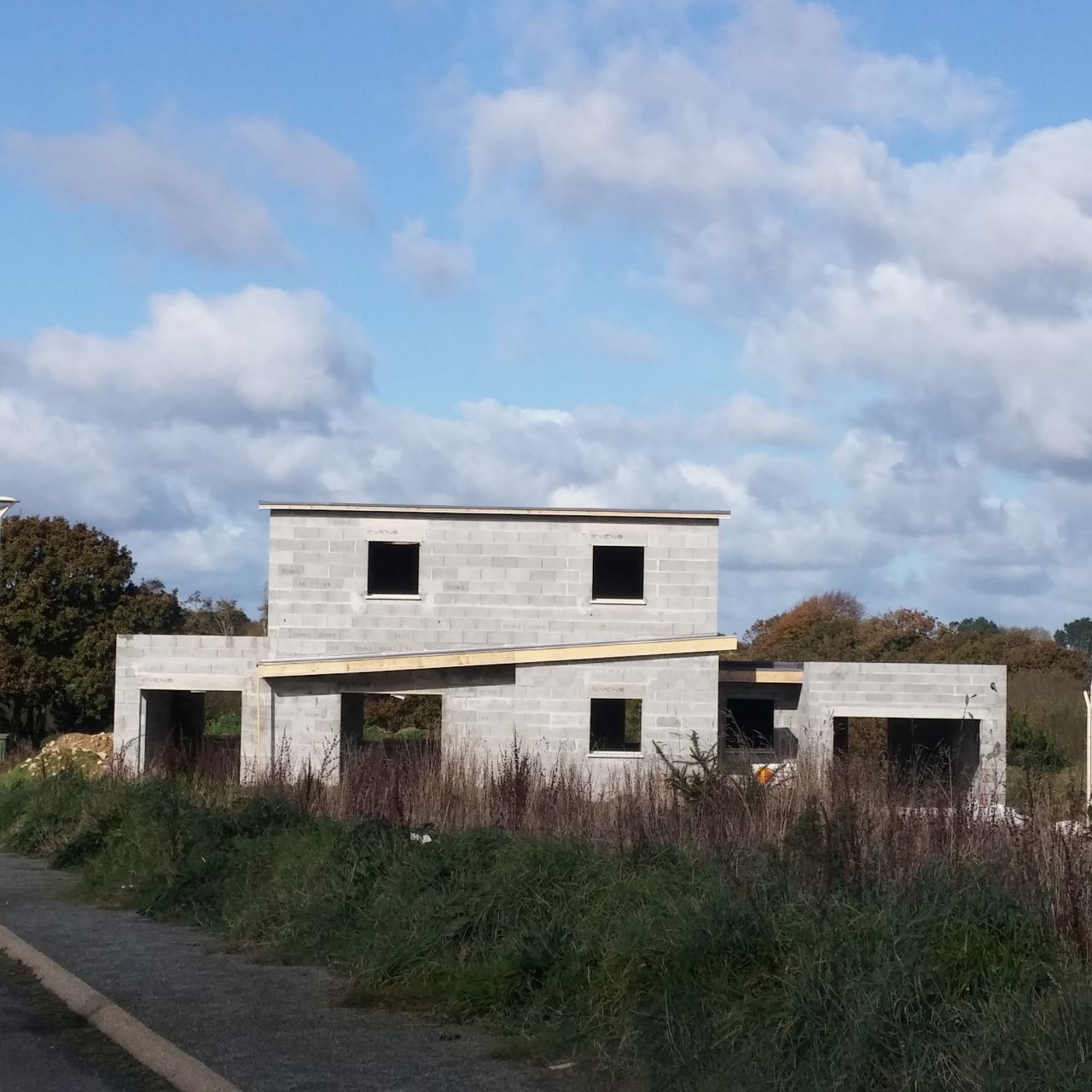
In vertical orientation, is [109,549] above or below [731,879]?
above

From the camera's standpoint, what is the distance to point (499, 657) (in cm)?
3062

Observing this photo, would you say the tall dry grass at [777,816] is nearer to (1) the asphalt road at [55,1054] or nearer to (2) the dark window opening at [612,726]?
(1) the asphalt road at [55,1054]

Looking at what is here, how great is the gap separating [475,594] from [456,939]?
76.0 ft

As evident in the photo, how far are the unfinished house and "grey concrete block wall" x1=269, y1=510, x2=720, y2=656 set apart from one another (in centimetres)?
4

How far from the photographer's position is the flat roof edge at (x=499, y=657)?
30500 mm

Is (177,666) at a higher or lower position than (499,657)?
lower

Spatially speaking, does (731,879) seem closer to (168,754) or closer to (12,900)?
(12,900)

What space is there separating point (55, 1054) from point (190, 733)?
32883mm

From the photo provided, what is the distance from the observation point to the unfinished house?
30969mm

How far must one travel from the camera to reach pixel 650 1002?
7.63 meters

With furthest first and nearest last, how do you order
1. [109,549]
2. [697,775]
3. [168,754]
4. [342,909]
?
[109,549]
[168,754]
[697,775]
[342,909]

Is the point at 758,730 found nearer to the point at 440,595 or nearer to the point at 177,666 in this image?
the point at 440,595

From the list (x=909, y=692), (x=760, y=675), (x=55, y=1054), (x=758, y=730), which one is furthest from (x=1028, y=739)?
(x=55, y=1054)

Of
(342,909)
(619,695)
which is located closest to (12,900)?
(342,909)
